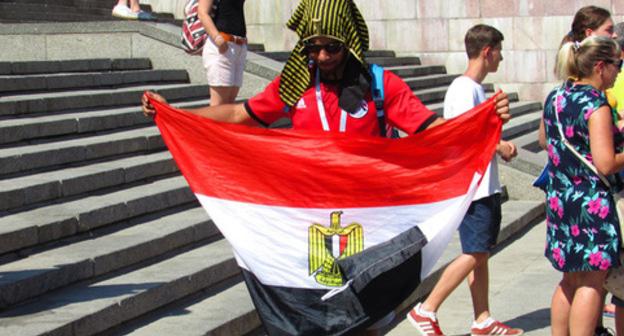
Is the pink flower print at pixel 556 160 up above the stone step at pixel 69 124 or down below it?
below

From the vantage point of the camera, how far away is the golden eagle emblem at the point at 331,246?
5426 mm

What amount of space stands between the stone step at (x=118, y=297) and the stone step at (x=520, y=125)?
7.62 m

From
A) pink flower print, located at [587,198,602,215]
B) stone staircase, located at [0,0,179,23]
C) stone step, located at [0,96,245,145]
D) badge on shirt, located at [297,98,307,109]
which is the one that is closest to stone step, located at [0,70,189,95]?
stone step, located at [0,96,245,145]

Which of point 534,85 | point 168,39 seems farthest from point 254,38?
point 168,39

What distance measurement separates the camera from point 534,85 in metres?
18.7

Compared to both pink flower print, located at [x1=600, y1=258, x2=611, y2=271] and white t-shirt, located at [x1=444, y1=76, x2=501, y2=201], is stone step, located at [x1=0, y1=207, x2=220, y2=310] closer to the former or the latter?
white t-shirt, located at [x1=444, y1=76, x2=501, y2=201]

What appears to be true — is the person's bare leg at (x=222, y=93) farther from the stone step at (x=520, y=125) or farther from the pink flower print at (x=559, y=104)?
the stone step at (x=520, y=125)

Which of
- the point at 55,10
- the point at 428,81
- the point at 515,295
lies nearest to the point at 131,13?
the point at 55,10

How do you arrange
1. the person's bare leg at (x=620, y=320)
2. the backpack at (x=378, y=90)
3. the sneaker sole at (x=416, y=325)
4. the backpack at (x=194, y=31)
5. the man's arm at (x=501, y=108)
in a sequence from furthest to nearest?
1. the backpack at (x=194, y=31)
2. the sneaker sole at (x=416, y=325)
3. the person's bare leg at (x=620, y=320)
4. the man's arm at (x=501, y=108)
5. the backpack at (x=378, y=90)

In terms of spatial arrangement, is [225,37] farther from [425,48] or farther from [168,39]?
[425,48]

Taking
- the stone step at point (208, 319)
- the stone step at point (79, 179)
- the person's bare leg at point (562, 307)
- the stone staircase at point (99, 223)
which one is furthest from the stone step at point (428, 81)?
the person's bare leg at point (562, 307)

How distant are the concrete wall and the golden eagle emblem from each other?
42.4 feet

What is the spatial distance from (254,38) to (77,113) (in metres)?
9.83

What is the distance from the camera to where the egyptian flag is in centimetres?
543
